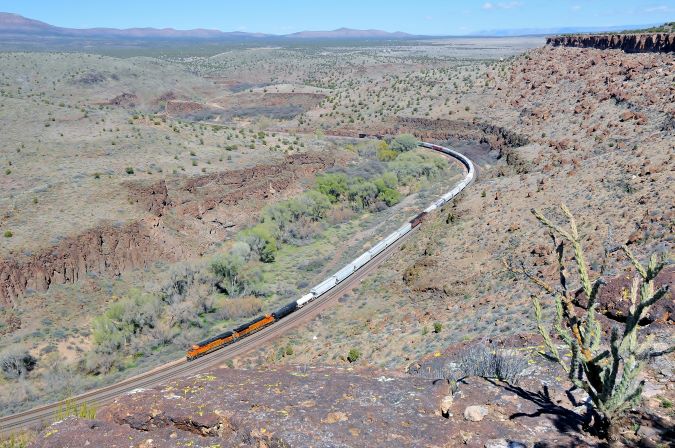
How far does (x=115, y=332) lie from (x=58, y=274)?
7578 millimetres

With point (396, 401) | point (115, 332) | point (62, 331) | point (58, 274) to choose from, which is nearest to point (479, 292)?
point (396, 401)

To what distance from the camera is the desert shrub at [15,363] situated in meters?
26.9

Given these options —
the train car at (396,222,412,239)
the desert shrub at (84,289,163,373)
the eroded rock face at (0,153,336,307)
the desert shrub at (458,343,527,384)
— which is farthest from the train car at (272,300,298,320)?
the desert shrub at (458,343,527,384)

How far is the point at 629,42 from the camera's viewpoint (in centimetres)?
7225

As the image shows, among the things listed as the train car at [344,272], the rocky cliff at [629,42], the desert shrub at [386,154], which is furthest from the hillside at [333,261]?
the train car at [344,272]

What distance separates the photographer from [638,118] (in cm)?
4853

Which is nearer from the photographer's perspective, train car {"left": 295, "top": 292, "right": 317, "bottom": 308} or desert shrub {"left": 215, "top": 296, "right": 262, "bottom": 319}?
train car {"left": 295, "top": 292, "right": 317, "bottom": 308}

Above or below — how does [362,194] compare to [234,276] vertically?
above

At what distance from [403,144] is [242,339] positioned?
50976mm

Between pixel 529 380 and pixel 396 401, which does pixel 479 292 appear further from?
pixel 396 401

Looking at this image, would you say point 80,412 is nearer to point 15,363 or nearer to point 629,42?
point 15,363

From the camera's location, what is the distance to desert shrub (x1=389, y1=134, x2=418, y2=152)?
74.2m

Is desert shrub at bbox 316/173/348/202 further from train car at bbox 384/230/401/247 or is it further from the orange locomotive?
the orange locomotive

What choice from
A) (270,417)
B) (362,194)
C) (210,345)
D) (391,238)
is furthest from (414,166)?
(270,417)
